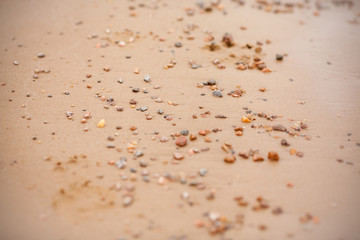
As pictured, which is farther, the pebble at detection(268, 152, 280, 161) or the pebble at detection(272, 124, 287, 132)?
the pebble at detection(272, 124, 287, 132)

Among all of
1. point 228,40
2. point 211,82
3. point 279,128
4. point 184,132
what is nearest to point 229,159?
point 184,132

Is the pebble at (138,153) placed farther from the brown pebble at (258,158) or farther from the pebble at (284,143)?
the pebble at (284,143)

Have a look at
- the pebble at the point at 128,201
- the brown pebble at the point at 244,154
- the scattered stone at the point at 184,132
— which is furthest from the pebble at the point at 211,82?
the pebble at the point at 128,201

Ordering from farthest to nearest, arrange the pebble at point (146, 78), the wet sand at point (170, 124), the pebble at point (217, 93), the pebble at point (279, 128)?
the pebble at point (146, 78) → the pebble at point (217, 93) → the pebble at point (279, 128) → the wet sand at point (170, 124)

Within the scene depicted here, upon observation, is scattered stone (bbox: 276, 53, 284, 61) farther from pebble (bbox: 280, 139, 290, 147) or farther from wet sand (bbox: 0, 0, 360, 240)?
pebble (bbox: 280, 139, 290, 147)

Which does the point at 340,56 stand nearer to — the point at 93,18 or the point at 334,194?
the point at 334,194

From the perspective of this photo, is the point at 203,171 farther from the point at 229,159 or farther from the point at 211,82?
the point at 211,82

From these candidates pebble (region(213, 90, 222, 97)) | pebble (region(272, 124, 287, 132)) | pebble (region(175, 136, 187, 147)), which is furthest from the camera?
pebble (region(213, 90, 222, 97))

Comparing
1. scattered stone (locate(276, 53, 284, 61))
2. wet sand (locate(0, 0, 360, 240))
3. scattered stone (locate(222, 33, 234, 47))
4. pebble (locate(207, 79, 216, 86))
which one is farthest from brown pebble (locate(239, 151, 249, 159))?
scattered stone (locate(222, 33, 234, 47))

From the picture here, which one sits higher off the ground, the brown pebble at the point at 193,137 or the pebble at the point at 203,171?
the brown pebble at the point at 193,137
